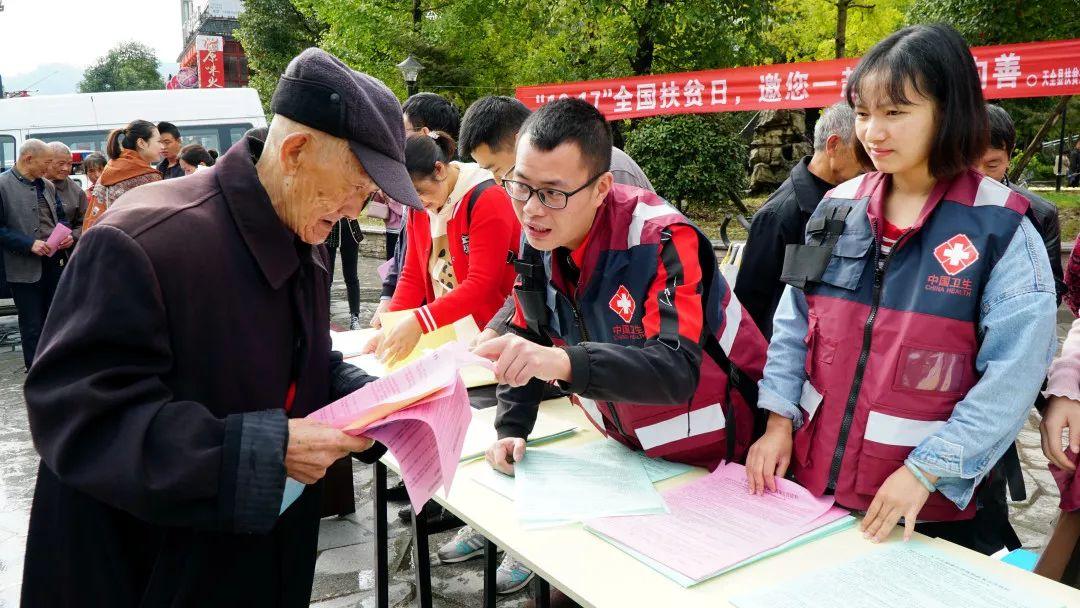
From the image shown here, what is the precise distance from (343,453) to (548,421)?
3.49ft

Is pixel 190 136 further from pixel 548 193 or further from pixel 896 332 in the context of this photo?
pixel 896 332

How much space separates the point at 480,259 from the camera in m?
2.71

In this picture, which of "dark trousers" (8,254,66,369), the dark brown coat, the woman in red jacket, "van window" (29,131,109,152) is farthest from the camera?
"van window" (29,131,109,152)

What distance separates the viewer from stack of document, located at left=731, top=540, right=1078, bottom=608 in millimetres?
1199

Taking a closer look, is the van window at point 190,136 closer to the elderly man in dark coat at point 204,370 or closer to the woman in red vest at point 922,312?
the elderly man in dark coat at point 204,370

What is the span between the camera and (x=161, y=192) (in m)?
1.17

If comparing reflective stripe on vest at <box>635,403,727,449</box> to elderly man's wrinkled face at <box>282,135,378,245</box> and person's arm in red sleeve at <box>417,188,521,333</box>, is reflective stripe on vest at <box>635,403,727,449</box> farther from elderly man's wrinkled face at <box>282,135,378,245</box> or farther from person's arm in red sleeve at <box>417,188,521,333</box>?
person's arm in red sleeve at <box>417,188,521,333</box>

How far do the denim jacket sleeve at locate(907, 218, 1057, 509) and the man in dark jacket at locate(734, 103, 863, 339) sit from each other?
117 cm

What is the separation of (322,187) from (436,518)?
2204 mm

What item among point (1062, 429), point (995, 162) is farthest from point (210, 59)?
point (1062, 429)

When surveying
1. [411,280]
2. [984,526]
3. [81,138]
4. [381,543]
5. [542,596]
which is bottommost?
[381,543]

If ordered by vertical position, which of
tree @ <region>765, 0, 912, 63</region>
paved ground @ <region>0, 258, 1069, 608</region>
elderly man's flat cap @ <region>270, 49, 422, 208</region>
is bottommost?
paved ground @ <region>0, 258, 1069, 608</region>

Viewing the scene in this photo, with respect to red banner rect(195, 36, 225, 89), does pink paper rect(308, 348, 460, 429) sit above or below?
below

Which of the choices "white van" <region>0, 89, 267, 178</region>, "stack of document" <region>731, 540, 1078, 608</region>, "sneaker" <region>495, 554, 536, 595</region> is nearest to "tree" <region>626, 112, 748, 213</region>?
"white van" <region>0, 89, 267, 178</region>
